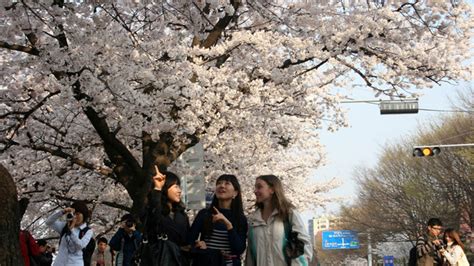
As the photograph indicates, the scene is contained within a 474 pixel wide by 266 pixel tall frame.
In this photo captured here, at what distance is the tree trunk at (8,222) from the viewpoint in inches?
178

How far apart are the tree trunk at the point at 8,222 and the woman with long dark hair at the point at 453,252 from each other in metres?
5.84

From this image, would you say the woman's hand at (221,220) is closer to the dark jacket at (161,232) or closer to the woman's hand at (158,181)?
the dark jacket at (161,232)

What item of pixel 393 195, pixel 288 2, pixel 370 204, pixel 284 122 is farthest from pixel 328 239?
pixel 288 2

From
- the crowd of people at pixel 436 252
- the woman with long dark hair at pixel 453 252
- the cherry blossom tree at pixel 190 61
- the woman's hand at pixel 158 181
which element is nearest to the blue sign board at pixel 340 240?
the cherry blossom tree at pixel 190 61

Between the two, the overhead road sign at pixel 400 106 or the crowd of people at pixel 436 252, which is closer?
the crowd of people at pixel 436 252

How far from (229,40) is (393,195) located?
32454 millimetres

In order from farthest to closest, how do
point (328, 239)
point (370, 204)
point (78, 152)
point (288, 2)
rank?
1. point (328, 239)
2. point (370, 204)
3. point (78, 152)
4. point (288, 2)

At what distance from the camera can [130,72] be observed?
11.0 m

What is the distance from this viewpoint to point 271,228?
5941mm

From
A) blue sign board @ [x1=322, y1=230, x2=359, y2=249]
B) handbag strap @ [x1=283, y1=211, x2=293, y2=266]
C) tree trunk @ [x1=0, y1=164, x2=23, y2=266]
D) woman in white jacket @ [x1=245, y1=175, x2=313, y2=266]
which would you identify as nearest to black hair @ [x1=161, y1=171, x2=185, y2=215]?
woman in white jacket @ [x1=245, y1=175, x2=313, y2=266]

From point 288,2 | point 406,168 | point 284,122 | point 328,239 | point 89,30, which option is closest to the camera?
point 89,30

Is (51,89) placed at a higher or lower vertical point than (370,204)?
lower

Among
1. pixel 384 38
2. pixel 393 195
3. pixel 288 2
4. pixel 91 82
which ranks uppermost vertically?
pixel 393 195

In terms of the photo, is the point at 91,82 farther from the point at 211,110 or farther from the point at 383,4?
the point at 383,4
